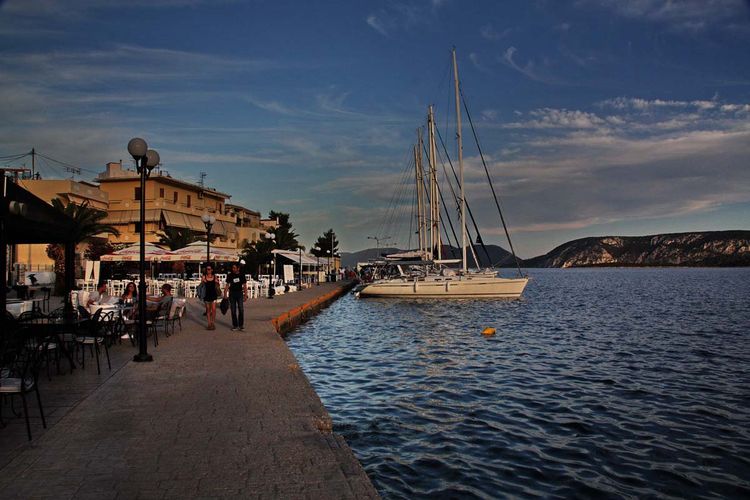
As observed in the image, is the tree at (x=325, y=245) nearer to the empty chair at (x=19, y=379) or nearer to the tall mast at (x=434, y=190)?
the tall mast at (x=434, y=190)

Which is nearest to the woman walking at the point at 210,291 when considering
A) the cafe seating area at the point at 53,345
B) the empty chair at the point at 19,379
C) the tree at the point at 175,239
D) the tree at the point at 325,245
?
the cafe seating area at the point at 53,345

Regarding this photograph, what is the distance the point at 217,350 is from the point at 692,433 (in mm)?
8950

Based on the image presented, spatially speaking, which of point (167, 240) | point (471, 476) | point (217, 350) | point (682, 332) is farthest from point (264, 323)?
point (167, 240)

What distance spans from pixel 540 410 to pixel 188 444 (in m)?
6.44

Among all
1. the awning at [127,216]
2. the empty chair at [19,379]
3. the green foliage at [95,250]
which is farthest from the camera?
the awning at [127,216]

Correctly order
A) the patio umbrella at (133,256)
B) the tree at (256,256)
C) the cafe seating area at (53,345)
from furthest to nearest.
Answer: the tree at (256,256) → the patio umbrella at (133,256) → the cafe seating area at (53,345)

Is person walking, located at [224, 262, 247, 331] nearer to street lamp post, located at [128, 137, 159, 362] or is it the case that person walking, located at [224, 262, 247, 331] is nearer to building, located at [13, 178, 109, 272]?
street lamp post, located at [128, 137, 159, 362]

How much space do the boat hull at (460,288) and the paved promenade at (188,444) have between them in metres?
30.0

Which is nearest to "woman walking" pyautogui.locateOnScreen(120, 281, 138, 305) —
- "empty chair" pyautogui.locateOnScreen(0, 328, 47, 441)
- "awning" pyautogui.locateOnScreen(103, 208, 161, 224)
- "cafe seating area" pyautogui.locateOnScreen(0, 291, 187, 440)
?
"cafe seating area" pyautogui.locateOnScreen(0, 291, 187, 440)

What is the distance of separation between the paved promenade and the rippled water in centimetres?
125

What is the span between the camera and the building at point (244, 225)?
6625 centimetres

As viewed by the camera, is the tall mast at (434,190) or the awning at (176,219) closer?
the tall mast at (434,190)

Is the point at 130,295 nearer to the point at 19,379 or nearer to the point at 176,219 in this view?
the point at 19,379

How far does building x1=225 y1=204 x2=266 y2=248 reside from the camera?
66250 millimetres
